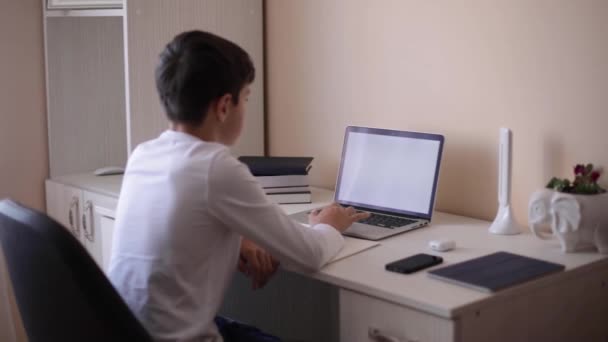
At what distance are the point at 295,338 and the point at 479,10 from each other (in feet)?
3.50

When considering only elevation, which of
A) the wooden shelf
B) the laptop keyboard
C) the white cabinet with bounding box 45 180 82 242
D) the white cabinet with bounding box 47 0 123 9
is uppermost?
the white cabinet with bounding box 47 0 123 9

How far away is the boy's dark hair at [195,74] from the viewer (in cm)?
161

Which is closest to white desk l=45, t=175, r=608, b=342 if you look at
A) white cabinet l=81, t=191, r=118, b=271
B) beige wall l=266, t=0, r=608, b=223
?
beige wall l=266, t=0, r=608, b=223

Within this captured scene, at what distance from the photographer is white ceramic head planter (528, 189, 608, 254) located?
1.78 metres

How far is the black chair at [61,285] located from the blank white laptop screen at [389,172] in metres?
0.95

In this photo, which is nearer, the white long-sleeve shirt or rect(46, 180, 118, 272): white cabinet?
the white long-sleeve shirt

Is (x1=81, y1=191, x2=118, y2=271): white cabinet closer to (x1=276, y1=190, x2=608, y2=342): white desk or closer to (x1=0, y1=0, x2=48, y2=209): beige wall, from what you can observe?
(x1=0, y1=0, x2=48, y2=209): beige wall

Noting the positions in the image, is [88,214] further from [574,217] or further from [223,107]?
[574,217]

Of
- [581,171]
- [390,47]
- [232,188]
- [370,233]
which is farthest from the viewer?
[390,47]

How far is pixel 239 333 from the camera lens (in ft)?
5.98

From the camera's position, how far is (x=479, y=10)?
2111 millimetres

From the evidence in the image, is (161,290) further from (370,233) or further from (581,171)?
(581,171)

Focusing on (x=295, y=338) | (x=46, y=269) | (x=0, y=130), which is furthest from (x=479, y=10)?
(x=0, y=130)

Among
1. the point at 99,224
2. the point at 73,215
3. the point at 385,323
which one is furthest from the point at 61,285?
the point at 73,215
